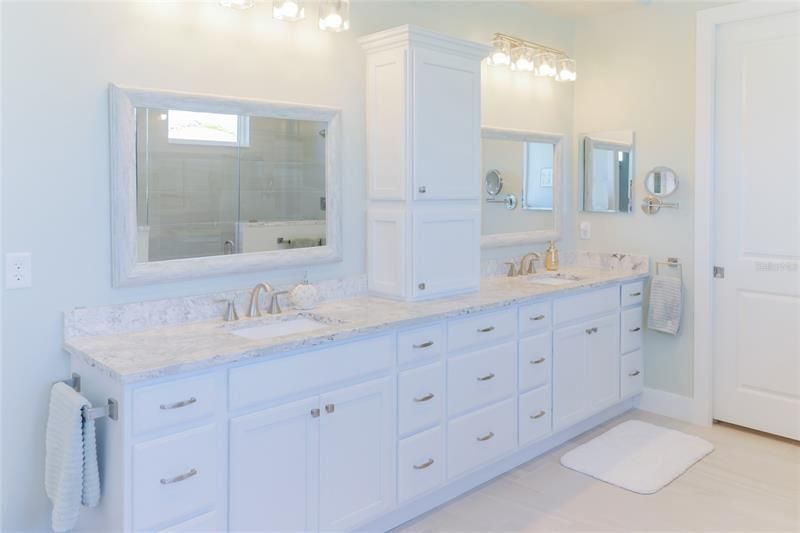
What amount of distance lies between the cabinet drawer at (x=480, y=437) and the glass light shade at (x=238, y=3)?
1877 millimetres

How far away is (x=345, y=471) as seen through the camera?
8.01 ft

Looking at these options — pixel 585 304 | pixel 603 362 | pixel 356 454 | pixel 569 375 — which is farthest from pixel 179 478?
pixel 603 362

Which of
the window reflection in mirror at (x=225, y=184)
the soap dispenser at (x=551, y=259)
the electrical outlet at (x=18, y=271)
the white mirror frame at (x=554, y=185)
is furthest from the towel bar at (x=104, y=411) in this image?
the soap dispenser at (x=551, y=259)

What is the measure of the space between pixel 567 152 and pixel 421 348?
222cm

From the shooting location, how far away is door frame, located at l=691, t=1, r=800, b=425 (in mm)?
3732

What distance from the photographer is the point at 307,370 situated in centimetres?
229

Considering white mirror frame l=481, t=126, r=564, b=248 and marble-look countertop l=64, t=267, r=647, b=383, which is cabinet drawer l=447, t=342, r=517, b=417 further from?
white mirror frame l=481, t=126, r=564, b=248

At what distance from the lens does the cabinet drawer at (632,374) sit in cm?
396

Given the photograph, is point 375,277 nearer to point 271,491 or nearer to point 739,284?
point 271,491

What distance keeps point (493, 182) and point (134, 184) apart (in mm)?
2036

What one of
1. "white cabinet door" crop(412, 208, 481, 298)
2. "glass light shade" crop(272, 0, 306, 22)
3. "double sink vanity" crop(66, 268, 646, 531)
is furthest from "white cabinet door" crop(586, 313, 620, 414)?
"glass light shade" crop(272, 0, 306, 22)

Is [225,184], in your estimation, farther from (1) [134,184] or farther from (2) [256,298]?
(2) [256,298]

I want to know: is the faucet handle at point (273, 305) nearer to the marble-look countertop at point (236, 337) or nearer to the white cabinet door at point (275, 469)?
the marble-look countertop at point (236, 337)

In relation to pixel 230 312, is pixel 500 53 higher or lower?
higher
